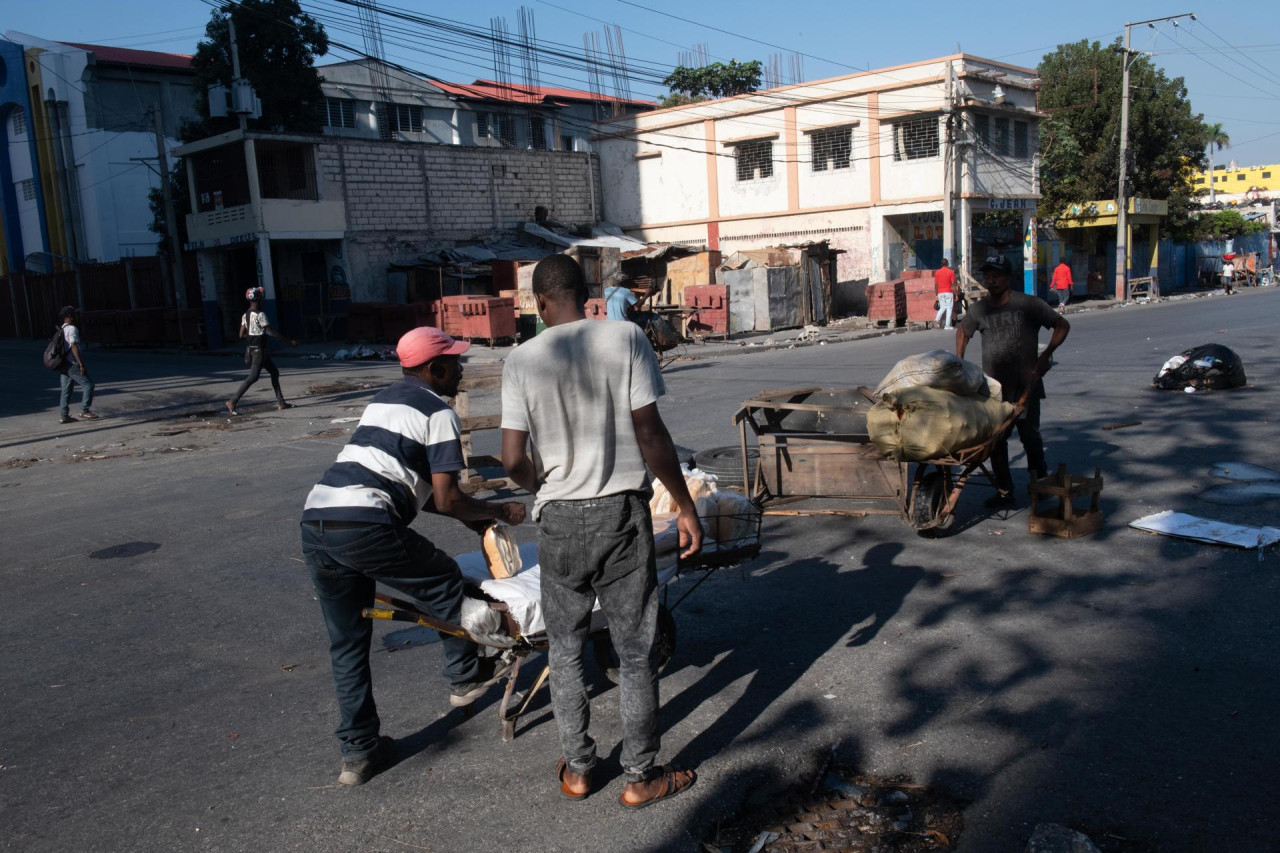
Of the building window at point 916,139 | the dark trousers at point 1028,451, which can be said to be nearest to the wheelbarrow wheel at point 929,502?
the dark trousers at point 1028,451

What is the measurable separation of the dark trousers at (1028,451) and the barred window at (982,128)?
86.2ft

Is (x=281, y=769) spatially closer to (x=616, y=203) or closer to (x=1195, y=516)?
(x=1195, y=516)

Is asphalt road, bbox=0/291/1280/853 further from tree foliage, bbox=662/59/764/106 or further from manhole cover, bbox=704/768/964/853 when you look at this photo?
tree foliage, bbox=662/59/764/106

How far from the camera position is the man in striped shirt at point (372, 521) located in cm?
351

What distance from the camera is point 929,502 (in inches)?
246

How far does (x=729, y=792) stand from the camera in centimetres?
339

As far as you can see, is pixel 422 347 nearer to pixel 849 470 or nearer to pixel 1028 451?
pixel 849 470

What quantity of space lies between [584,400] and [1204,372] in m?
10.9

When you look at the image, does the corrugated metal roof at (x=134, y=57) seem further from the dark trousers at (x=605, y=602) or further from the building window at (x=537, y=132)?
the dark trousers at (x=605, y=602)

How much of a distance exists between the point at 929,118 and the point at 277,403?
22.7 meters

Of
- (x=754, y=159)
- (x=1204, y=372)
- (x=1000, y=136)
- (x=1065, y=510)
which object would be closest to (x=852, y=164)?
(x=754, y=159)

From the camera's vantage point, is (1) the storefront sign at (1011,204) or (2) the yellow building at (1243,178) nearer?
(1) the storefront sign at (1011,204)

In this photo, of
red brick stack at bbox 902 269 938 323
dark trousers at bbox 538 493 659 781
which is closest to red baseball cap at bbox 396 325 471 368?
→ dark trousers at bbox 538 493 659 781

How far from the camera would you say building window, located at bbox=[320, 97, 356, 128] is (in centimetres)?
3794
